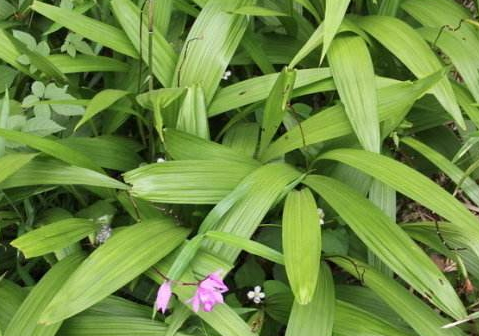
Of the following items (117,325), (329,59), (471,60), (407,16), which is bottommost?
(117,325)

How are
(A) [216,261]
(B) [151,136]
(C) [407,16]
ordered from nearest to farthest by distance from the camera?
(A) [216,261]
(B) [151,136]
(C) [407,16]

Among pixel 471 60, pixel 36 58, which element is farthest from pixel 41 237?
pixel 471 60

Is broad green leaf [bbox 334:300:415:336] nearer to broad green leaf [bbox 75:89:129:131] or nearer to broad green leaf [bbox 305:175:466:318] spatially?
broad green leaf [bbox 305:175:466:318]

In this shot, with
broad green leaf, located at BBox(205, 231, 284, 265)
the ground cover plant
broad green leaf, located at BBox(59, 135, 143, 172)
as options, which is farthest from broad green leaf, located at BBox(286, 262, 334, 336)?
broad green leaf, located at BBox(59, 135, 143, 172)

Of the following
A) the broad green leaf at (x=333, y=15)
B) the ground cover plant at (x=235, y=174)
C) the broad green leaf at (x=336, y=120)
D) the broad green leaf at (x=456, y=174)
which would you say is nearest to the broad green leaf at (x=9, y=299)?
the ground cover plant at (x=235, y=174)

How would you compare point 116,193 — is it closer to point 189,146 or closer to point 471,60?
point 189,146

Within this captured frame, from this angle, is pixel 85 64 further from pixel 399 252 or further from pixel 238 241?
pixel 399 252
